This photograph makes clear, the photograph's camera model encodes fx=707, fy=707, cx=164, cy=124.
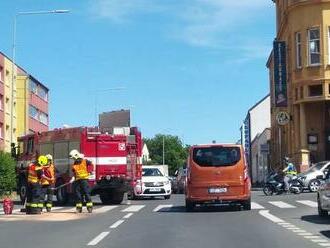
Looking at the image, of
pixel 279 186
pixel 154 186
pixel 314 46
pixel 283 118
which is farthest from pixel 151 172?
pixel 314 46

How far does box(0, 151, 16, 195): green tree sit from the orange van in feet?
56.7

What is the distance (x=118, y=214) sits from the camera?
2127 cm

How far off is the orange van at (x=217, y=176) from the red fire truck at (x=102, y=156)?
18.8 feet

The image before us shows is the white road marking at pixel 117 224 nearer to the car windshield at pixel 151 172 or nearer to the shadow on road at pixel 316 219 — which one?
the shadow on road at pixel 316 219

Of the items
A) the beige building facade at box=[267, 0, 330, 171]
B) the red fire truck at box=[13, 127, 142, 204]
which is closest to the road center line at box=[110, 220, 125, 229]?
the red fire truck at box=[13, 127, 142, 204]

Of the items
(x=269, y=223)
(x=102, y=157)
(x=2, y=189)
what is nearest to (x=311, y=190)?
(x=102, y=157)

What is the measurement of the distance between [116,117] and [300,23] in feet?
61.9

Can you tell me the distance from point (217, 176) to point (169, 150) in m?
135

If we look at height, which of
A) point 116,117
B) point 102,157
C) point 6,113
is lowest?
point 102,157

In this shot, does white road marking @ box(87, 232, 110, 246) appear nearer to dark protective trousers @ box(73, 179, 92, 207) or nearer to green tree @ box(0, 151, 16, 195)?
dark protective trousers @ box(73, 179, 92, 207)

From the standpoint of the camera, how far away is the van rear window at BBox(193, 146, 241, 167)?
21.7 meters

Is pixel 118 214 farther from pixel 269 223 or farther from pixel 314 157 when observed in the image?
pixel 314 157

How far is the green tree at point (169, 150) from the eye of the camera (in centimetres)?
15500

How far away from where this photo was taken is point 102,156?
27.0m
